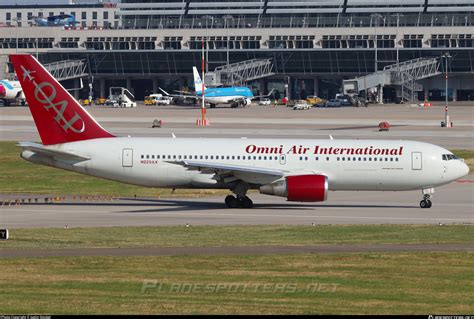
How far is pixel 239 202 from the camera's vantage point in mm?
54562

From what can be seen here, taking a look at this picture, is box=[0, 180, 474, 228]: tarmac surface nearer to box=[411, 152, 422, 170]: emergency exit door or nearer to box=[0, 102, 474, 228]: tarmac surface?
box=[0, 102, 474, 228]: tarmac surface

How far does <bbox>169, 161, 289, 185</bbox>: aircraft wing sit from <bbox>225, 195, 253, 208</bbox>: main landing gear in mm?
981

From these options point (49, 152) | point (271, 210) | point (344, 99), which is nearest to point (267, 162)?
point (271, 210)

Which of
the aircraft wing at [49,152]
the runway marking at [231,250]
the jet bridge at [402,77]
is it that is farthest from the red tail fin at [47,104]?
the jet bridge at [402,77]

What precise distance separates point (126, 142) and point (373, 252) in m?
20.8

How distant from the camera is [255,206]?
55.5 meters

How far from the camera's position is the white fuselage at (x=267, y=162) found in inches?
2142

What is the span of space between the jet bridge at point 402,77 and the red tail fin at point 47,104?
12764 centimetres

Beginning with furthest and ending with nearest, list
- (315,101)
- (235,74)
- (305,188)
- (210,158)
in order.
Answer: (235,74), (315,101), (210,158), (305,188)

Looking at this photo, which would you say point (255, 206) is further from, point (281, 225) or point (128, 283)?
point (128, 283)

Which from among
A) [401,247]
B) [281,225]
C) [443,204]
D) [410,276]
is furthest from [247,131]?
[410,276]

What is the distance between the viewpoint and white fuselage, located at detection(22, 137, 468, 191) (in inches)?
2142

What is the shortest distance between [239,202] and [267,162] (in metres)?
2.46

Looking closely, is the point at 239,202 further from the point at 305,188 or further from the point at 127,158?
the point at 127,158
